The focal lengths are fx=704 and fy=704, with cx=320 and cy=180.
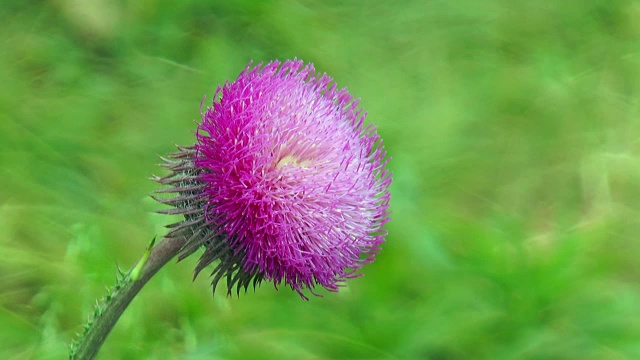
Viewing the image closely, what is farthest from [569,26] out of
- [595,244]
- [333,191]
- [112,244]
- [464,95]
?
[333,191]

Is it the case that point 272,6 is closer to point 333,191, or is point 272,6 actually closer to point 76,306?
point 76,306

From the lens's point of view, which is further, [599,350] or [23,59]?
[23,59]

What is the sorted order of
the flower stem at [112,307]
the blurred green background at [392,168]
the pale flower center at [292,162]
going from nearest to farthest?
the flower stem at [112,307] → the pale flower center at [292,162] → the blurred green background at [392,168]

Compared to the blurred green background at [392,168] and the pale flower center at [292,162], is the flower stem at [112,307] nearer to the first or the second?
the pale flower center at [292,162]

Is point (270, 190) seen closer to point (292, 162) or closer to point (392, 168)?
point (292, 162)

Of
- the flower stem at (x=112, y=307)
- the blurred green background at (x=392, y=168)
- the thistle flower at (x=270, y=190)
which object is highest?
the blurred green background at (x=392, y=168)

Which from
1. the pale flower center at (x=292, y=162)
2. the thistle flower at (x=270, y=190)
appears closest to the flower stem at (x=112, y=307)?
the thistle flower at (x=270, y=190)

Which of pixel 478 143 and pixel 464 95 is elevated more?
pixel 464 95
